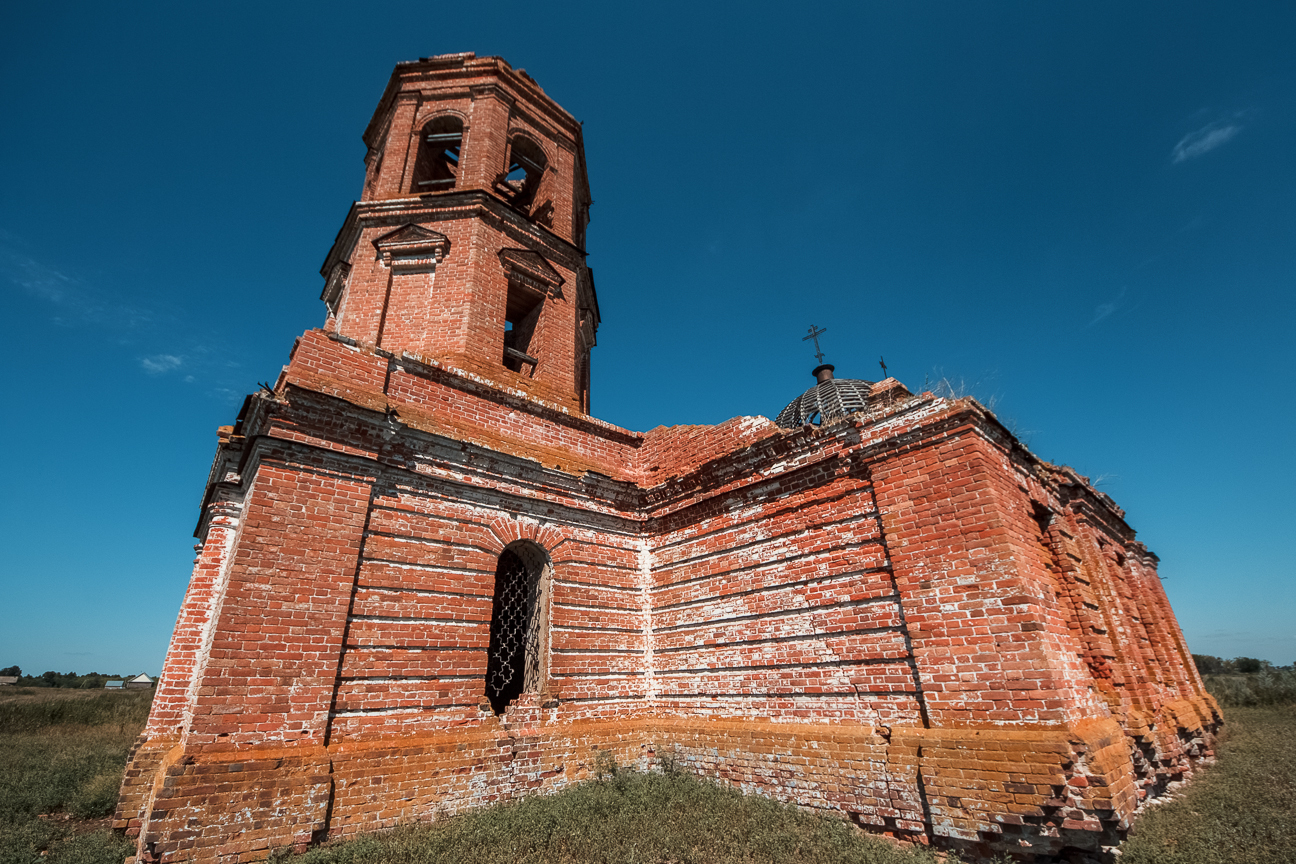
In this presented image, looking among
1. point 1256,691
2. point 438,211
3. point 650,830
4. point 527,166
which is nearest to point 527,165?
point 527,166

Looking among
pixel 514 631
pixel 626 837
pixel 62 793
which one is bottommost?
pixel 626 837

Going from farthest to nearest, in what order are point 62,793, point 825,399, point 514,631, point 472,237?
Answer: point 825,399, point 472,237, point 62,793, point 514,631

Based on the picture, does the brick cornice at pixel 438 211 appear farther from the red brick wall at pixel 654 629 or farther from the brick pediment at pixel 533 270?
the red brick wall at pixel 654 629

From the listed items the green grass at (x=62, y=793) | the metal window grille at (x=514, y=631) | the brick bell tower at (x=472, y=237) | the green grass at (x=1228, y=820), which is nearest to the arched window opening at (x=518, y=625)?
the metal window grille at (x=514, y=631)

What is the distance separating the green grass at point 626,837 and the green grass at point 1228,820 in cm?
219

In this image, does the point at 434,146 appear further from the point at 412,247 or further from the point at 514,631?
the point at 514,631

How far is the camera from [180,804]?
4531mm

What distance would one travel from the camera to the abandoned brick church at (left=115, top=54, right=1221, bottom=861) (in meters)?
4.95

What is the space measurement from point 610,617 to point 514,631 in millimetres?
1353

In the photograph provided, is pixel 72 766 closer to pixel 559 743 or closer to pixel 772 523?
pixel 559 743

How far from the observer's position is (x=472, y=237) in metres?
10.1

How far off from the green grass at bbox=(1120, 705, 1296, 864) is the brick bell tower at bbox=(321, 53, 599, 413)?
8.13 meters

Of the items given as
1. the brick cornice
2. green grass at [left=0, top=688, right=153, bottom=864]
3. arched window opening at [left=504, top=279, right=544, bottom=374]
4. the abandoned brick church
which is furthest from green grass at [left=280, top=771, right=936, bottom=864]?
the brick cornice

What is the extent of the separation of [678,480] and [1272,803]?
7668 mm
